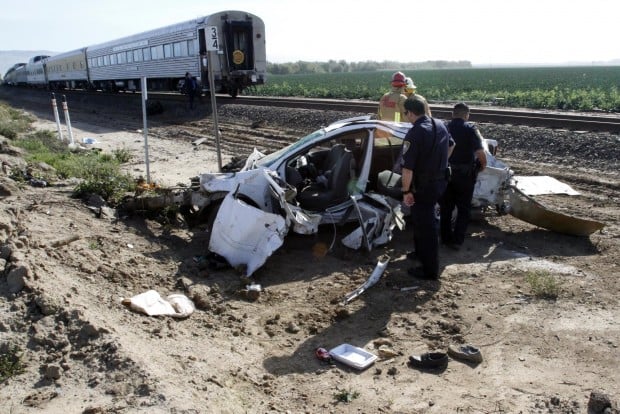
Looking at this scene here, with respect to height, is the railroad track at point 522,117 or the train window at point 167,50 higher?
the train window at point 167,50

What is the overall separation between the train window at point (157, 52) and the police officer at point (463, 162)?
2214cm

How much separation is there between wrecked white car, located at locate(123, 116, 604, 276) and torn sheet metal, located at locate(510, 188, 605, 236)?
6 cm

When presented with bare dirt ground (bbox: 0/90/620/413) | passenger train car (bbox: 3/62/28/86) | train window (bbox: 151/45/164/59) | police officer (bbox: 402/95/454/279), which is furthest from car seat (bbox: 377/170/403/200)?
passenger train car (bbox: 3/62/28/86)

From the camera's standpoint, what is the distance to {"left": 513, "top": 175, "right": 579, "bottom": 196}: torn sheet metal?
8336 mm

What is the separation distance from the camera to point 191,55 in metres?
23.0

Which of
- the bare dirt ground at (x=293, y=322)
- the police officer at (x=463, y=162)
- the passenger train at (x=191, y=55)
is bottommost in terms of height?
the bare dirt ground at (x=293, y=322)

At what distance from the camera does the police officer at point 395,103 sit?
7.93 meters

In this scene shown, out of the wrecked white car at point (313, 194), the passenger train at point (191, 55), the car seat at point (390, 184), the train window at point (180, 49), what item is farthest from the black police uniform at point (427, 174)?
the train window at point (180, 49)

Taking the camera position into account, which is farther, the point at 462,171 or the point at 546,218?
the point at 546,218

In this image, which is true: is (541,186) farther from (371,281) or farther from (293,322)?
(293,322)

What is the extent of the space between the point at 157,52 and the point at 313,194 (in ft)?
72.5

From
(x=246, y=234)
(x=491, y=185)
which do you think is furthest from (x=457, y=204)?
(x=246, y=234)

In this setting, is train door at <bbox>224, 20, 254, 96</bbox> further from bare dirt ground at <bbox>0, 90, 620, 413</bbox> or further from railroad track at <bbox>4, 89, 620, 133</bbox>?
bare dirt ground at <bbox>0, 90, 620, 413</bbox>

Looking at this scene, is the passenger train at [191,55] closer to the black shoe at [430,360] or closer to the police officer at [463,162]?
the police officer at [463,162]
